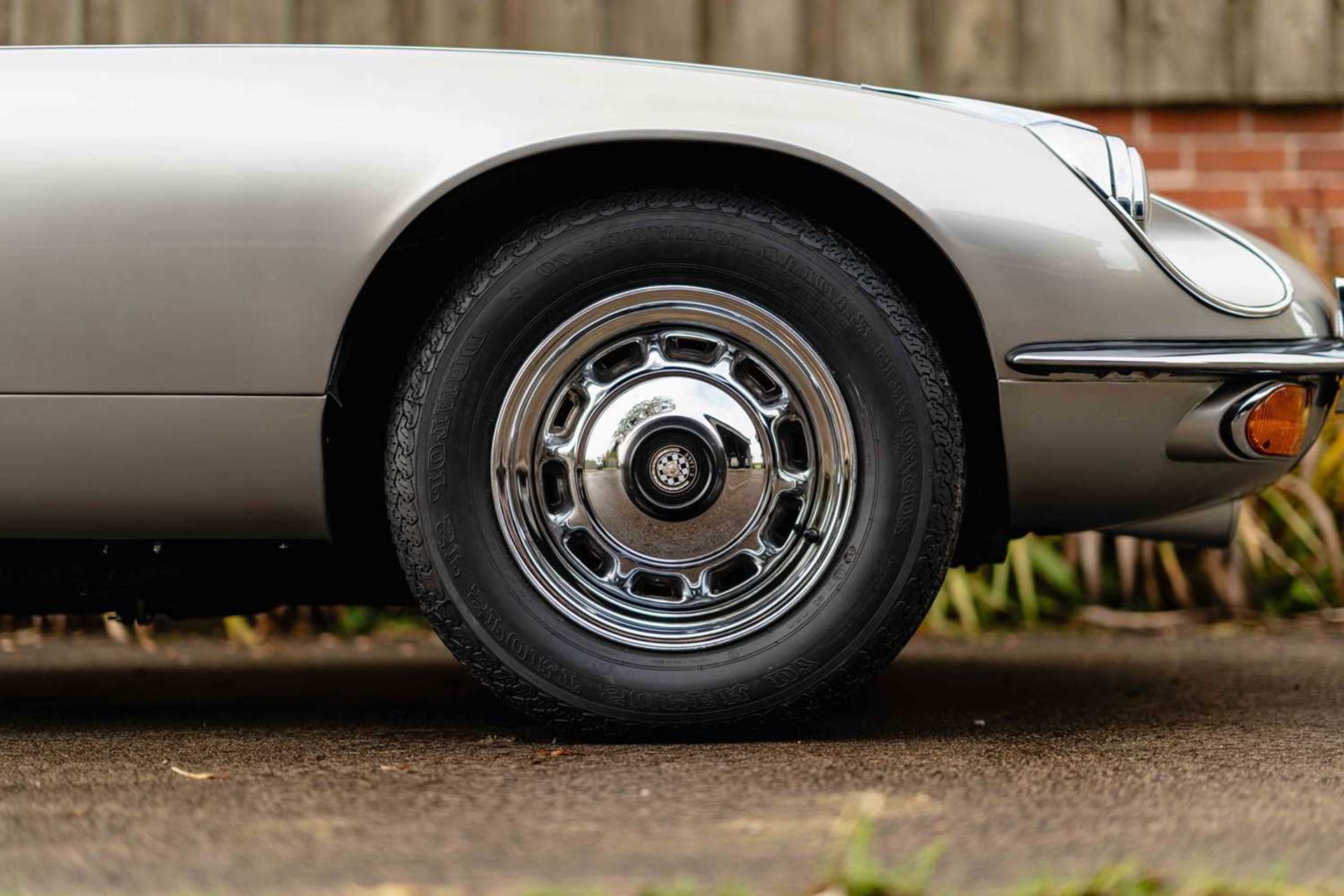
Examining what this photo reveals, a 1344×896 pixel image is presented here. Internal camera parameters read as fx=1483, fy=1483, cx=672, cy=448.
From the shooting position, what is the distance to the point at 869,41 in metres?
4.71

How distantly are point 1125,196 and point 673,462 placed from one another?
2.63 feet

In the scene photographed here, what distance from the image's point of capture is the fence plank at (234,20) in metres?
4.76

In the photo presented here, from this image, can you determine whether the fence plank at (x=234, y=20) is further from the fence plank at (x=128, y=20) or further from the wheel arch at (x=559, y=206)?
the wheel arch at (x=559, y=206)

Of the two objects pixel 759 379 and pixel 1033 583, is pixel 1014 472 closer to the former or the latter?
pixel 759 379

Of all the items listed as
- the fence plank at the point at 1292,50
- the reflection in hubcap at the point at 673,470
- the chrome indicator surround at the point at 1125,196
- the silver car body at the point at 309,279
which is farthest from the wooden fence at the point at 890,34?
the reflection in hubcap at the point at 673,470

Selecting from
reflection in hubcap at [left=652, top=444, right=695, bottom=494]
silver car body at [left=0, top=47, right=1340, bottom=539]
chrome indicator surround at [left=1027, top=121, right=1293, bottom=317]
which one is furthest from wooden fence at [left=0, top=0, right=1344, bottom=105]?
reflection in hubcap at [left=652, top=444, right=695, bottom=494]

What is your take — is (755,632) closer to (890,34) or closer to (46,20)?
(890,34)

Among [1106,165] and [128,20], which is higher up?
[128,20]

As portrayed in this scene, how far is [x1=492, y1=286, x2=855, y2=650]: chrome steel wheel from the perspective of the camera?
2.24 meters

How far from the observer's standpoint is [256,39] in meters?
4.72

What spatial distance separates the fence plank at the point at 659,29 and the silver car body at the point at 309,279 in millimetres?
2558

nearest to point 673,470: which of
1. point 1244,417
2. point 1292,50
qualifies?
point 1244,417

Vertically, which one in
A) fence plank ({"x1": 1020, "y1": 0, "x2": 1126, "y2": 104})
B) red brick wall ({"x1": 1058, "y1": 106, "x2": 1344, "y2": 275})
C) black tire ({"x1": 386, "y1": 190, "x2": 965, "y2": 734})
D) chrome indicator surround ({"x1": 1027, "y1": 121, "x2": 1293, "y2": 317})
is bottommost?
black tire ({"x1": 386, "y1": 190, "x2": 965, "y2": 734})

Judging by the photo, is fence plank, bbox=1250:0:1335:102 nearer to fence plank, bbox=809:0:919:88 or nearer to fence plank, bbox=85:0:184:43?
fence plank, bbox=809:0:919:88
